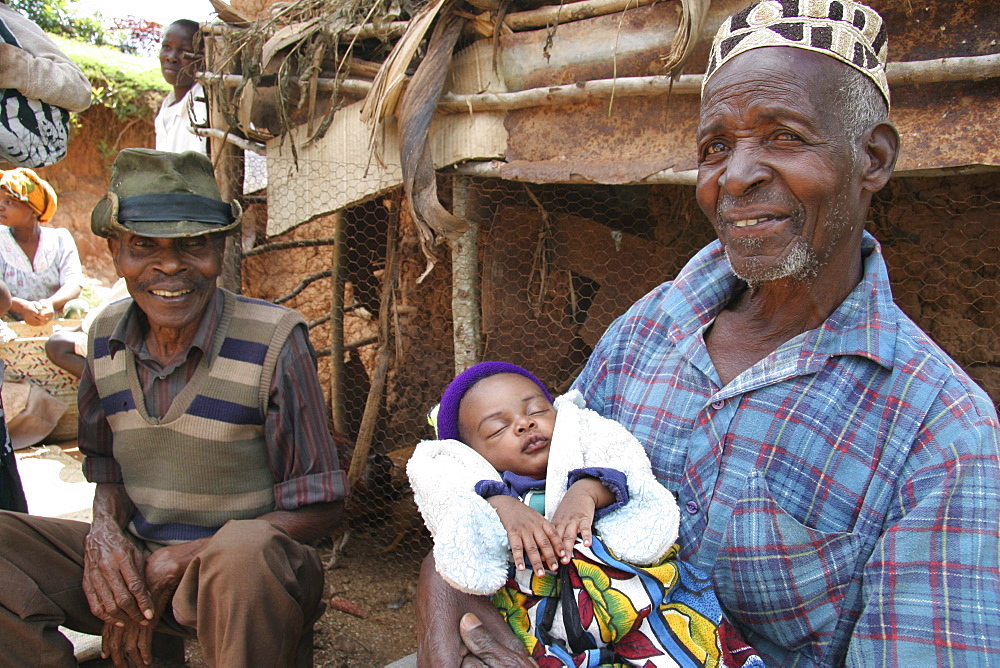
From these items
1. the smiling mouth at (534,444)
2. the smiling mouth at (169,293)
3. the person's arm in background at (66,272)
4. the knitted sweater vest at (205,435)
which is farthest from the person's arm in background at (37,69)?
the person's arm in background at (66,272)

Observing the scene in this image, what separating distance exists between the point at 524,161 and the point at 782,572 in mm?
1800

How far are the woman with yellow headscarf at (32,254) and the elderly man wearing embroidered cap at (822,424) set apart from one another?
5661mm

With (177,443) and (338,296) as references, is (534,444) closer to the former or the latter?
(177,443)

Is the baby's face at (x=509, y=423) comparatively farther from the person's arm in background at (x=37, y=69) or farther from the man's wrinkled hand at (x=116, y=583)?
the person's arm in background at (x=37, y=69)

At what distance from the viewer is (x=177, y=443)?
227cm

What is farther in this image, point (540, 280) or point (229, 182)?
point (229, 182)

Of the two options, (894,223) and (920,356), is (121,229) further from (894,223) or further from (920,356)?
(894,223)

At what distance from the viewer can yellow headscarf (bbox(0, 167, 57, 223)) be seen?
5.59 metres

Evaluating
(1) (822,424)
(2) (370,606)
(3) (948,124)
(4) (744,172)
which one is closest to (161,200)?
(4) (744,172)

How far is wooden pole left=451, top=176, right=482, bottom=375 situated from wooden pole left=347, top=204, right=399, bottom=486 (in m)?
0.75

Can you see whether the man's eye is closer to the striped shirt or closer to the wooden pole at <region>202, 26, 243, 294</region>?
the striped shirt

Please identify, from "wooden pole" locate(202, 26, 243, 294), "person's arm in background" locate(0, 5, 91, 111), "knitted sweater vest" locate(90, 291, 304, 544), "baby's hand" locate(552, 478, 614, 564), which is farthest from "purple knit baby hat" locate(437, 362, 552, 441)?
"wooden pole" locate(202, 26, 243, 294)

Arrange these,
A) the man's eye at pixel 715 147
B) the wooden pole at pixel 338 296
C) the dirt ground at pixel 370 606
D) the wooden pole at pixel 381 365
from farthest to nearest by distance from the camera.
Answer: the wooden pole at pixel 338 296, the wooden pole at pixel 381 365, the dirt ground at pixel 370 606, the man's eye at pixel 715 147

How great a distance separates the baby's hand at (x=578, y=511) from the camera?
1358 millimetres
